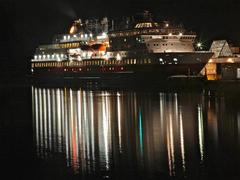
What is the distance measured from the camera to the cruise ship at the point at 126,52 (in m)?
44.8

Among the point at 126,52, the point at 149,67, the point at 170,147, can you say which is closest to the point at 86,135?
the point at 170,147

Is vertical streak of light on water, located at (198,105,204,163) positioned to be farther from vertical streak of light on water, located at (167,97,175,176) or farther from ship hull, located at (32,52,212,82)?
ship hull, located at (32,52,212,82)

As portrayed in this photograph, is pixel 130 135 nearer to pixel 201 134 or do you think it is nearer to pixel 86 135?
pixel 86 135

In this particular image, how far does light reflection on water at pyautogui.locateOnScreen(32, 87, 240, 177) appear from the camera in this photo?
48.5 ft

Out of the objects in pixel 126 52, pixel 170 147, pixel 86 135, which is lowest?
pixel 170 147

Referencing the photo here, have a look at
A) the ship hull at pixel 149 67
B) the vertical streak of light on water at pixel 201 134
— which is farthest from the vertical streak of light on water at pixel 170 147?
the ship hull at pixel 149 67

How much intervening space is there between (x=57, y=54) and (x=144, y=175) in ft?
164

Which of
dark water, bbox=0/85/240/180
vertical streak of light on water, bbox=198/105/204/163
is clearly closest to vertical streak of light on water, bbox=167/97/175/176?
dark water, bbox=0/85/240/180

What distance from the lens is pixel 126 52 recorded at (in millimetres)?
A: 49625

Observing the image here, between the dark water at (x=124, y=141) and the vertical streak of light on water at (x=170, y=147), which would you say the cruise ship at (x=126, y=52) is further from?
the vertical streak of light on water at (x=170, y=147)

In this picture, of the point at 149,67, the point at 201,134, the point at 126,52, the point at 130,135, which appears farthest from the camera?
the point at 126,52

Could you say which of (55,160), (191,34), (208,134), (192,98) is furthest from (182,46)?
(55,160)

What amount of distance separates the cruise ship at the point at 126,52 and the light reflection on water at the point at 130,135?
13873 mm

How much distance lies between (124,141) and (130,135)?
112cm
